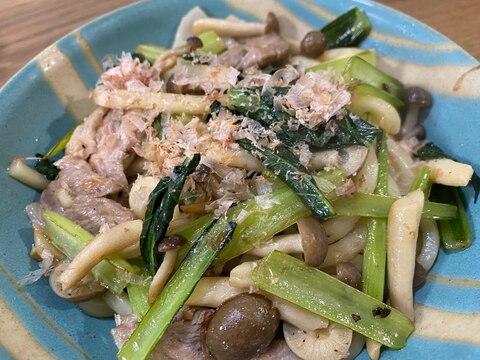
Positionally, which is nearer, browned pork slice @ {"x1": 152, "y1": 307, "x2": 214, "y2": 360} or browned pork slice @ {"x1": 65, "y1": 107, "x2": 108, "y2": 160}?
browned pork slice @ {"x1": 152, "y1": 307, "x2": 214, "y2": 360}

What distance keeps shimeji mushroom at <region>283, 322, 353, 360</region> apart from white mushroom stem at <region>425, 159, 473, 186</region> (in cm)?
83

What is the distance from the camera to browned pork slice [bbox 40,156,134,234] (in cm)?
223

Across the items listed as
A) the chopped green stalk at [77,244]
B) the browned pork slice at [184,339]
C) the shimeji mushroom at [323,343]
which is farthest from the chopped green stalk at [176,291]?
the shimeji mushroom at [323,343]

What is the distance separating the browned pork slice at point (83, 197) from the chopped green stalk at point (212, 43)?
984 millimetres

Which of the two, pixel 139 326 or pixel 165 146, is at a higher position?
pixel 165 146

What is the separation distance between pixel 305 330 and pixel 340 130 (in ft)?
2.91

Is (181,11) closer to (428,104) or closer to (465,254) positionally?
(428,104)

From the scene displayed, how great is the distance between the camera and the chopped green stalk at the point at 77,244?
208 cm

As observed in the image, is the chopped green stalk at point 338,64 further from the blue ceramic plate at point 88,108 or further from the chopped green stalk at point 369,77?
the blue ceramic plate at point 88,108

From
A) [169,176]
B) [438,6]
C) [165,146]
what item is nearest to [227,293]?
[169,176]

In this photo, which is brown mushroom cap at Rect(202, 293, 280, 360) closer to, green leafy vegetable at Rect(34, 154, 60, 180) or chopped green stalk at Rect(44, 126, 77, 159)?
green leafy vegetable at Rect(34, 154, 60, 180)

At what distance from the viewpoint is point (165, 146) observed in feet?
7.32

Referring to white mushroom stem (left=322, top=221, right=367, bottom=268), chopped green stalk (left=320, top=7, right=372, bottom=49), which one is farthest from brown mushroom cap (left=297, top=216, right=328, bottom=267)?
chopped green stalk (left=320, top=7, right=372, bottom=49)

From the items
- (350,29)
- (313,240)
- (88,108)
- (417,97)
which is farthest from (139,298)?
(350,29)
